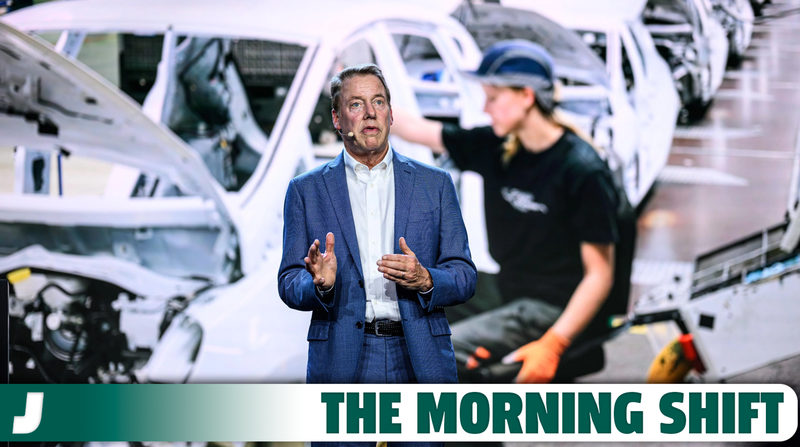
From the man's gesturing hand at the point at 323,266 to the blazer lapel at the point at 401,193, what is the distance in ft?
0.59

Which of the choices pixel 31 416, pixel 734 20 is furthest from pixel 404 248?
pixel 734 20

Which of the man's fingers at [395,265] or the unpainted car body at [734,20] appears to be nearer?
the man's fingers at [395,265]

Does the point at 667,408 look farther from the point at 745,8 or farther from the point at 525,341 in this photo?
the point at 745,8

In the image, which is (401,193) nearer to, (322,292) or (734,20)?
(322,292)

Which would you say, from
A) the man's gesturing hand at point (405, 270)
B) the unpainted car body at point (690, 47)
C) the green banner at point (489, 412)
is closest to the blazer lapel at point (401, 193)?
the man's gesturing hand at point (405, 270)

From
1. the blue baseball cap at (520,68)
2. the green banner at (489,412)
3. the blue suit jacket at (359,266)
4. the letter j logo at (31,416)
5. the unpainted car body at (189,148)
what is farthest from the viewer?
the unpainted car body at (189,148)

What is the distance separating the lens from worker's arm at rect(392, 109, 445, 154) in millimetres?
3203

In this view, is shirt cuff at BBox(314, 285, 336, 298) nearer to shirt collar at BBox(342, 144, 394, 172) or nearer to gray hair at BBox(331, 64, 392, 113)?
shirt collar at BBox(342, 144, 394, 172)

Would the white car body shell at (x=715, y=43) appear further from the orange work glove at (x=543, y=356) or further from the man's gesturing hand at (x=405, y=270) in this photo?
the man's gesturing hand at (x=405, y=270)

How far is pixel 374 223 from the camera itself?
1517mm

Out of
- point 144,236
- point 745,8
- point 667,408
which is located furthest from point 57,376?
point 745,8

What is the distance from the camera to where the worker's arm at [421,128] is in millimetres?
3203

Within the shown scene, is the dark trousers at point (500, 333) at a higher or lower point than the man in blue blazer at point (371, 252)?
lower

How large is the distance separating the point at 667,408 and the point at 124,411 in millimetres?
2157
